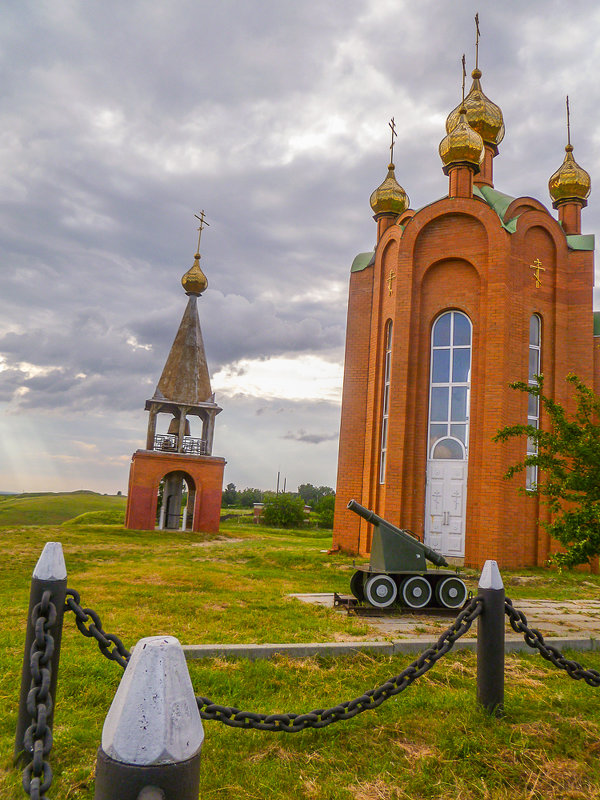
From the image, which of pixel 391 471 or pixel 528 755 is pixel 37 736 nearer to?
pixel 528 755

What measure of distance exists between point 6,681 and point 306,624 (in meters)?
3.18

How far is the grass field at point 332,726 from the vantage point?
303 cm

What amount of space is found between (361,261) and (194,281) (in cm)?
1170

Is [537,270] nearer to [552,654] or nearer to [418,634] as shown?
[418,634]

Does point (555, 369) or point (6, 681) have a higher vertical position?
point (555, 369)

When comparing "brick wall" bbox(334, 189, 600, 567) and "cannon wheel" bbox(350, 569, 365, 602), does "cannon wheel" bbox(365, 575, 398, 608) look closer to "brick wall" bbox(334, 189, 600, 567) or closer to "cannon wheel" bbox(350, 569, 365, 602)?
"cannon wheel" bbox(350, 569, 365, 602)

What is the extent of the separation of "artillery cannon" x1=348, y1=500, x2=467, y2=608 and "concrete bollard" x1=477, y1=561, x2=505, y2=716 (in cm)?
351

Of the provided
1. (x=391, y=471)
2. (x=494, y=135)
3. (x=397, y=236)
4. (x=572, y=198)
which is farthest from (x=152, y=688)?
(x=494, y=135)

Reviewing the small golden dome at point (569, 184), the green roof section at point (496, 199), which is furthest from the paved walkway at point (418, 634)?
the small golden dome at point (569, 184)

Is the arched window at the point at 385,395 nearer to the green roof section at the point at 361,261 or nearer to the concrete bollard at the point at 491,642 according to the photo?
the green roof section at the point at 361,261

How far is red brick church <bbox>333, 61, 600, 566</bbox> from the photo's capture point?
14.4 m

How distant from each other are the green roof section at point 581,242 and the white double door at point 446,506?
731 cm

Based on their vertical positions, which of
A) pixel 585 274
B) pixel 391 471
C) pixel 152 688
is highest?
pixel 585 274

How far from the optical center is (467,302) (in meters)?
15.4
